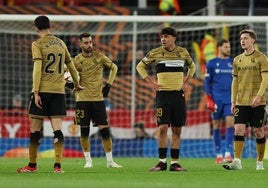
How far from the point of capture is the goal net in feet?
72.9

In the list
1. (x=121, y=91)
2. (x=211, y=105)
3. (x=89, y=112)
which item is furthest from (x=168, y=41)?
(x=121, y=91)

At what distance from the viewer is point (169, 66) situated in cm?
1470

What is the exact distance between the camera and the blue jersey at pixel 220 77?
1866 centimetres

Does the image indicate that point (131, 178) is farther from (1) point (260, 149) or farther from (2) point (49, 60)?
(1) point (260, 149)

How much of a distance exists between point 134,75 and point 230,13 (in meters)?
4.72

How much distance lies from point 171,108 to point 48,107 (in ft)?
6.47

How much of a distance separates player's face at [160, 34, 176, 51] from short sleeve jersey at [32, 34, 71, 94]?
5.46 feet

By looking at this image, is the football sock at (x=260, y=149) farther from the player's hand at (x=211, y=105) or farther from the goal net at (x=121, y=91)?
the goal net at (x=121, y=91)

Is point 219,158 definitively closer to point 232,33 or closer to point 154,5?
point 232,33

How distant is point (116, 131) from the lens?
23.1 m

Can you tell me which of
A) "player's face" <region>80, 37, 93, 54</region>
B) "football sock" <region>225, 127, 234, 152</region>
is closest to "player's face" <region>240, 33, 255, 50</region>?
"player's face" <region>80, 37, 93, 54</region>

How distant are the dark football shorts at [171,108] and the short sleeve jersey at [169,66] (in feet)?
0.34

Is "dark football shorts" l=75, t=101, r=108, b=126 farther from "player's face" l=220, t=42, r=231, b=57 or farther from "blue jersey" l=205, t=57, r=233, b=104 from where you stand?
"player's face" l=220, t=42, r=231, b=57

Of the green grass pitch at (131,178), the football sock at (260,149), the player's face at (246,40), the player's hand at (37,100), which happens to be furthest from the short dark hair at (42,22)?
the football sock at (260,149)
